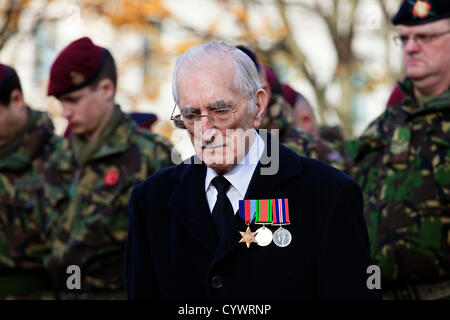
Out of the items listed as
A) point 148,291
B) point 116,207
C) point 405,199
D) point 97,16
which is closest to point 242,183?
point 148,291

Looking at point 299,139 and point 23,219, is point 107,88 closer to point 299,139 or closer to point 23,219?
point 23,219

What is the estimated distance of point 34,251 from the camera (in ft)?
22.6

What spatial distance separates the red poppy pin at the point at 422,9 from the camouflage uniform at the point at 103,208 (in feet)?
6.38

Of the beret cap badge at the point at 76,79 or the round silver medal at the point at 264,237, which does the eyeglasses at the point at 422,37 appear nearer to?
the beret cap badge at the point at 76,79

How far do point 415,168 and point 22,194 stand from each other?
3.17 m

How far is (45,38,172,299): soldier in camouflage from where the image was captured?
618 cm

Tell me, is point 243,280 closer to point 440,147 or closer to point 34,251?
point 440,147

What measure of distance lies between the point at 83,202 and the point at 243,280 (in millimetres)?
3172

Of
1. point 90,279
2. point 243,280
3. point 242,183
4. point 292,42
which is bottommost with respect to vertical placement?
point 90,279

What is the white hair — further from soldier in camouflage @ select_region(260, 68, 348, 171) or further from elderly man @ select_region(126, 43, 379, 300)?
soldier in camouflage @ select_region(260, 68, 348, 171)

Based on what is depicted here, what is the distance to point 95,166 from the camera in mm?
6461

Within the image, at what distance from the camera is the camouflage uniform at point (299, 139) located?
5891 mm

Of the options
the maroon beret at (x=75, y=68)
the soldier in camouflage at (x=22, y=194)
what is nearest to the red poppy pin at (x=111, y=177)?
the soldier in camouflage at (x=22, y=194)

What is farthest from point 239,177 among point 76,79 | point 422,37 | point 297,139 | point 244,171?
point 76,79
